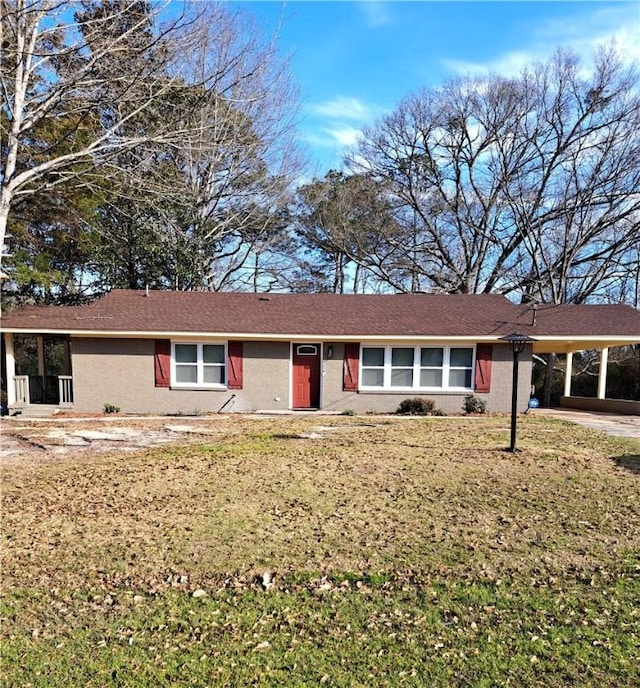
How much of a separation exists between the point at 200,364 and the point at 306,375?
3362mm

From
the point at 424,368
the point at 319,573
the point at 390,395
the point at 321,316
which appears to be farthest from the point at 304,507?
the point at 321,316

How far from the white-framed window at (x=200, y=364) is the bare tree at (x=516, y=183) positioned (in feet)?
47.8

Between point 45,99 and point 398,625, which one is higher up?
point 45,99

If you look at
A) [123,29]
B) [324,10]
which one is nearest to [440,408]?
[324,10]

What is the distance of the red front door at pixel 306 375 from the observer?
15.3 meters

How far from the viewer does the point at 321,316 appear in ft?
53.1

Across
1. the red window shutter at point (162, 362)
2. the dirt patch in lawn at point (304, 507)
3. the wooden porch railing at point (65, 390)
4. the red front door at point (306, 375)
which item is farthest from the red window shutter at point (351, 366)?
the wooden porch railing at point (65, 390)

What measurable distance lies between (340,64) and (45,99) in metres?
7.28

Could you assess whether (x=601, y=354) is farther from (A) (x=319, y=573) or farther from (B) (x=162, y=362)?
(A) (x=319, y=573)

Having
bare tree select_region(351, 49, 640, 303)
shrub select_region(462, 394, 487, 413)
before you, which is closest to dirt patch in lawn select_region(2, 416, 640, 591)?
shrub select_region(462, 394, 487, 413)

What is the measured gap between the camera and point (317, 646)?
10.2ft

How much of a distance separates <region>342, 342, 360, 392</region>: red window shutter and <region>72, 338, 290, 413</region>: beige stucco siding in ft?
6.59

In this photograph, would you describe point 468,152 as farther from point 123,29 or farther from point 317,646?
point 317,646

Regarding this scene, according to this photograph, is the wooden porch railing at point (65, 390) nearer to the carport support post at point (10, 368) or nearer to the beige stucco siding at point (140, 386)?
the beige stucco siding at point (140, 386)
